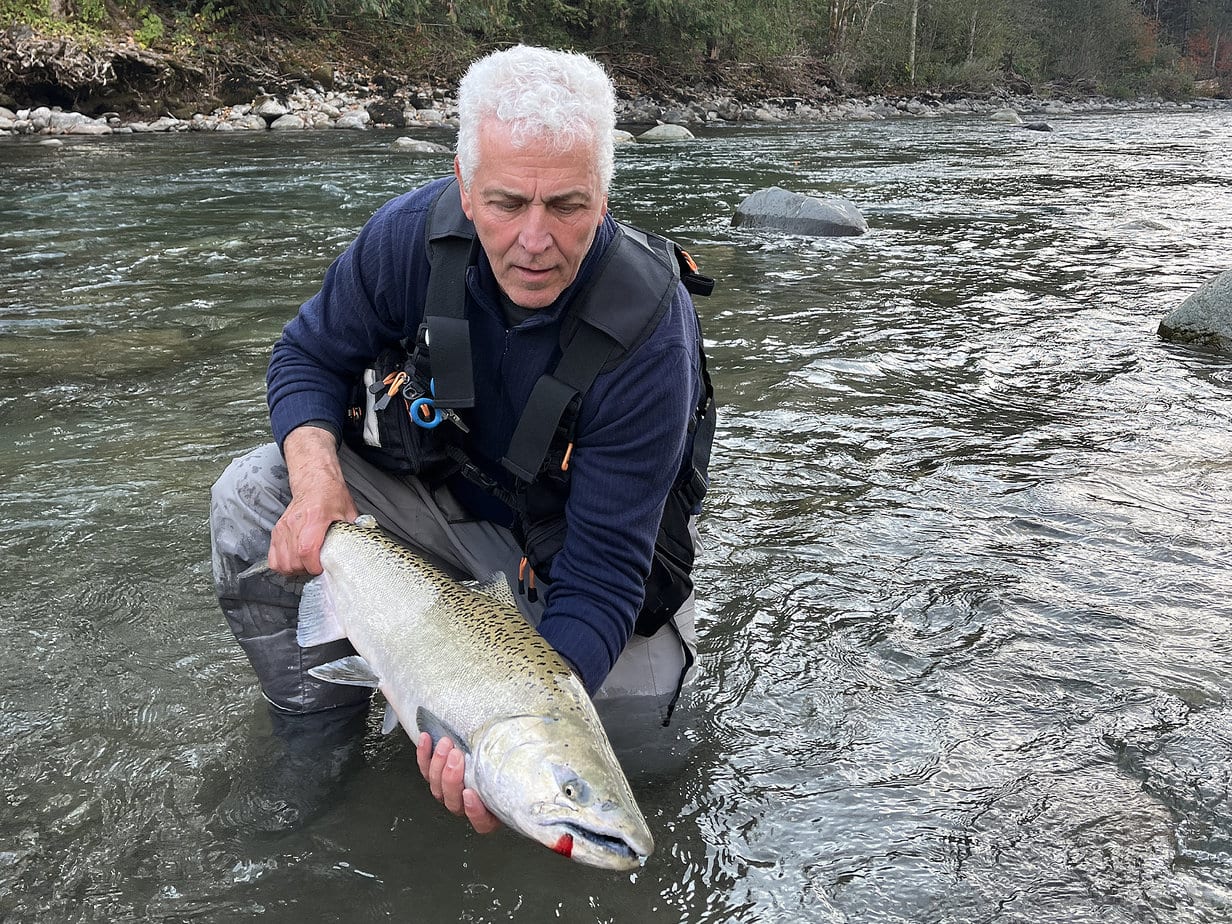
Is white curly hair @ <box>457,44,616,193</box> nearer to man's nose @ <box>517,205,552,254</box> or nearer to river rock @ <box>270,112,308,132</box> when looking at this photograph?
man's nose @ <box>517,205,552,254</box>

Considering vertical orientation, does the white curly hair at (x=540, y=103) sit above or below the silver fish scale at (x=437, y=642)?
above

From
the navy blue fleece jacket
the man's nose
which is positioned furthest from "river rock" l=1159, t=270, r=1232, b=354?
the man's nose

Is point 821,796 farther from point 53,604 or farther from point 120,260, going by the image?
point 120,260

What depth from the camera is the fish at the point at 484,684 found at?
1958 millimetres

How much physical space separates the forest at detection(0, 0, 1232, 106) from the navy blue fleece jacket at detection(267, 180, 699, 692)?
20.1 metres

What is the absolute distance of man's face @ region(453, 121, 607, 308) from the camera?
8.13 ft

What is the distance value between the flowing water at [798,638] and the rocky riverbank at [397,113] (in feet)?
38.7

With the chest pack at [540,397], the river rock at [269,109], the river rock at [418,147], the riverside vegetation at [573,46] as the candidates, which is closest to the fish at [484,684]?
the chest pack at [540,397]

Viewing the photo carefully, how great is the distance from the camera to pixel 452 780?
2146 millimetres

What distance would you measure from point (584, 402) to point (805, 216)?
9.90 metres

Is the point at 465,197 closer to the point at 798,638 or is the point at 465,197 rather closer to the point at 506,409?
the point at 506,409

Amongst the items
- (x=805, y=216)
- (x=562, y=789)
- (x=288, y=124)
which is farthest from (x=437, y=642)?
(x=288, y=124)

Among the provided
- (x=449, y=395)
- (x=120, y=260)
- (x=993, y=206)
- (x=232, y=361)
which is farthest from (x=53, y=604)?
(x=993, y=206)

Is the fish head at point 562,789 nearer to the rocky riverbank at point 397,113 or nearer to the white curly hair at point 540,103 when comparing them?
the white curly hair at point 540,103
